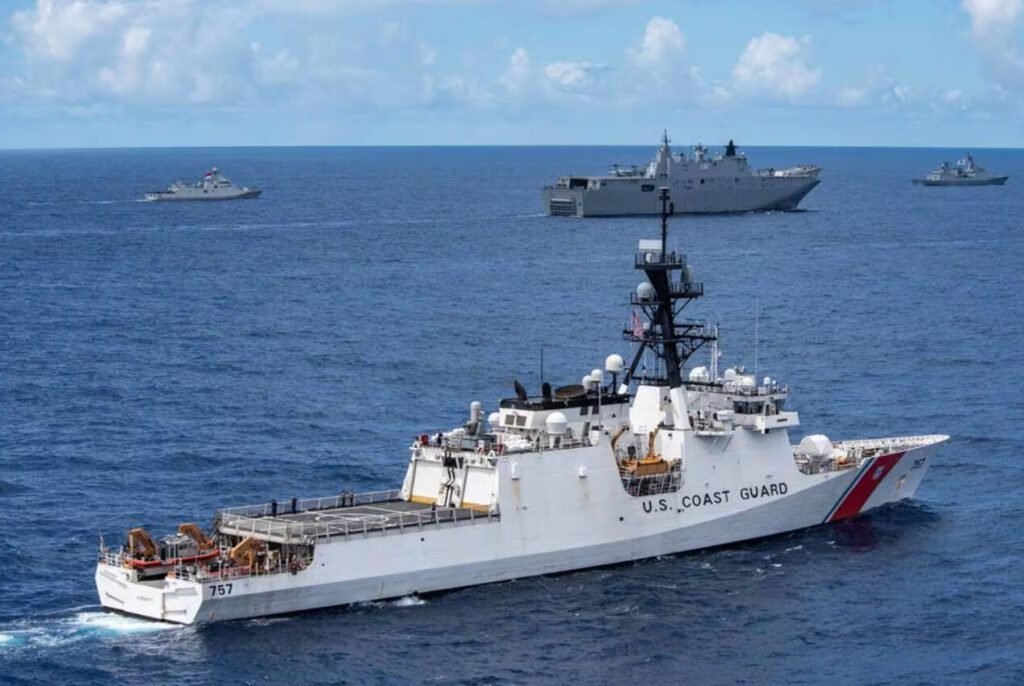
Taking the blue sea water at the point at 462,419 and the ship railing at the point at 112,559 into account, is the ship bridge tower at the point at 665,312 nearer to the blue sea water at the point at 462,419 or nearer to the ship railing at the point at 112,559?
the blue sea water at the point at 462,419

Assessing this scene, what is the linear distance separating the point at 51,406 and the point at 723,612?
34.0 meters

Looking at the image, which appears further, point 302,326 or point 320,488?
point 302,326

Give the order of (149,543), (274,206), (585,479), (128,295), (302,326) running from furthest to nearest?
(274,206) → (128,295) → (302,326) → (585,479) → (149,543)

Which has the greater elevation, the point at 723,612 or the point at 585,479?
the point at 585,479

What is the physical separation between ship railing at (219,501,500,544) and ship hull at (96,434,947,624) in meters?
0.24

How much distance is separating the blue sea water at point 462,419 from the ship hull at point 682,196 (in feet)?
98.1

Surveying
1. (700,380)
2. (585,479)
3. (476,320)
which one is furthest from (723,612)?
(476,320)

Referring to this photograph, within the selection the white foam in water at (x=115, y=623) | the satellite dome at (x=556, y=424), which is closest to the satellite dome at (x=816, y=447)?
the satellite dome at (x=556, y=424)

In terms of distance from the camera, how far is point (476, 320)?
281ft

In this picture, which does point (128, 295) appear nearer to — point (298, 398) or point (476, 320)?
point (476, 320)

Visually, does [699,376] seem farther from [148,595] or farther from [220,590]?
[148,595]

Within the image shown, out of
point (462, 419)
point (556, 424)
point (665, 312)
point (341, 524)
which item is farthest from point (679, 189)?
point (341, 524)

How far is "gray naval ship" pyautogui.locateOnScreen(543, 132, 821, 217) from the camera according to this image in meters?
164

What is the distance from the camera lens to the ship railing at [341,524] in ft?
Answer: 130
